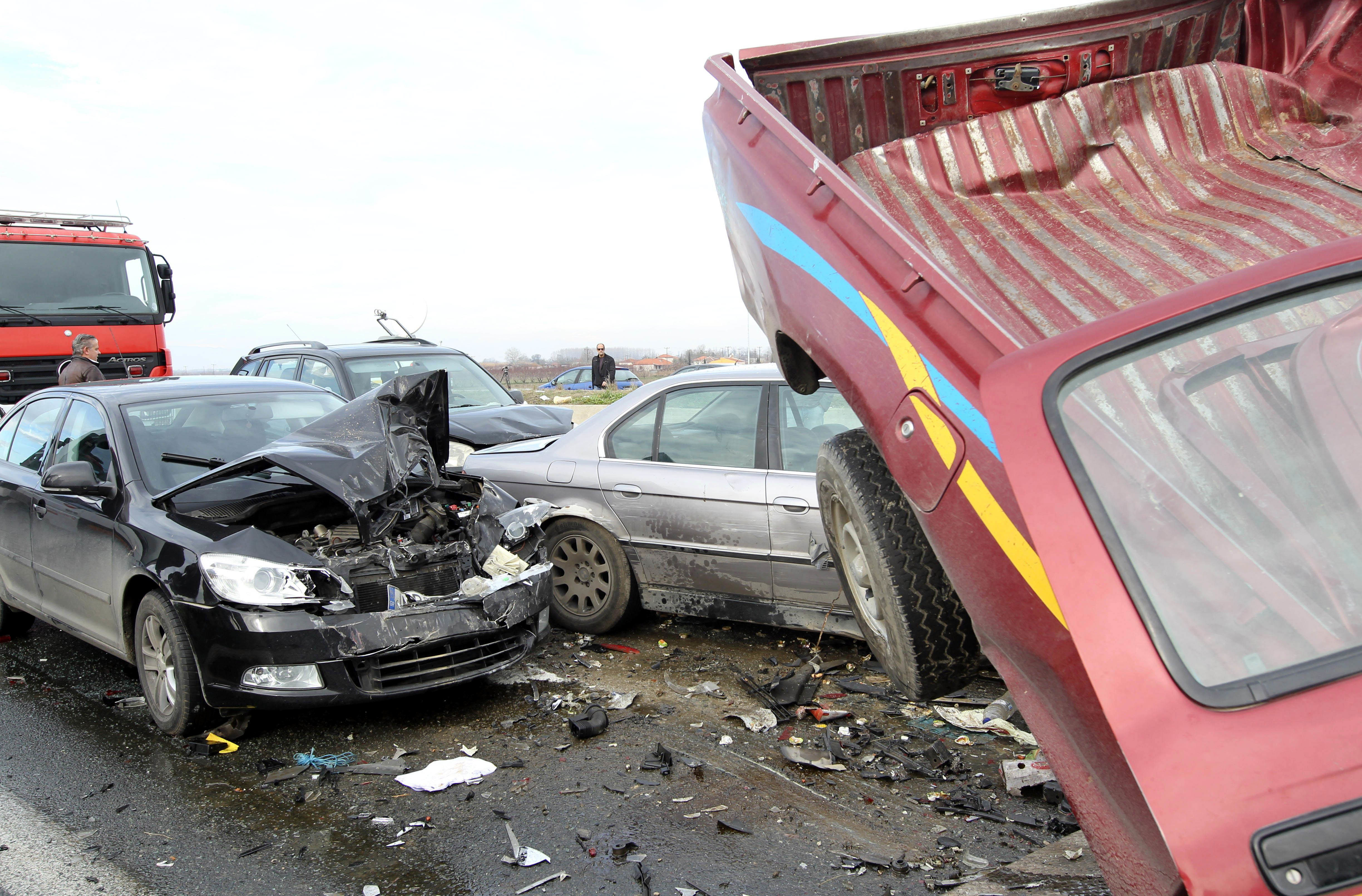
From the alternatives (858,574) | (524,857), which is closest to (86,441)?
(524,857)

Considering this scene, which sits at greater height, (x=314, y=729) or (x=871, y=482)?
(x=871, y=482)

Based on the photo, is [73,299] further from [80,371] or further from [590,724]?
[590,724]

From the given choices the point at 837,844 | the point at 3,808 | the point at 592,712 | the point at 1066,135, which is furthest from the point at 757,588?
the point at 3,808

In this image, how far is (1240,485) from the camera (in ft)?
5.16

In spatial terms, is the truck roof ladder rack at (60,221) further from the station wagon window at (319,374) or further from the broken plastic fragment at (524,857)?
the broken plastic fragment at (524,857)

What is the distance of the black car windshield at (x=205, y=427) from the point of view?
4758 millimetres

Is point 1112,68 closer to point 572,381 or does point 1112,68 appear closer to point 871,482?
point 871,482

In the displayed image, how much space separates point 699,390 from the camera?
5387 mm

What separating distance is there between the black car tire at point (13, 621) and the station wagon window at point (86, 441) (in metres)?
1.31

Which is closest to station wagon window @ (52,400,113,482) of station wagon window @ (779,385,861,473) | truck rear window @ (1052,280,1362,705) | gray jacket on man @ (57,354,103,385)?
station wagon window @ (779,385,861,473)

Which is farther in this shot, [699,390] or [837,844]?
[699,390]

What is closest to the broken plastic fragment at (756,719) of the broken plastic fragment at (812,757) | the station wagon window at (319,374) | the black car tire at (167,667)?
the broken plastic fragment at (812,757)

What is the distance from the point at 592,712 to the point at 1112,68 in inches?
137

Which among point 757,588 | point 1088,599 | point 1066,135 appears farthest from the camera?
point 757,588
